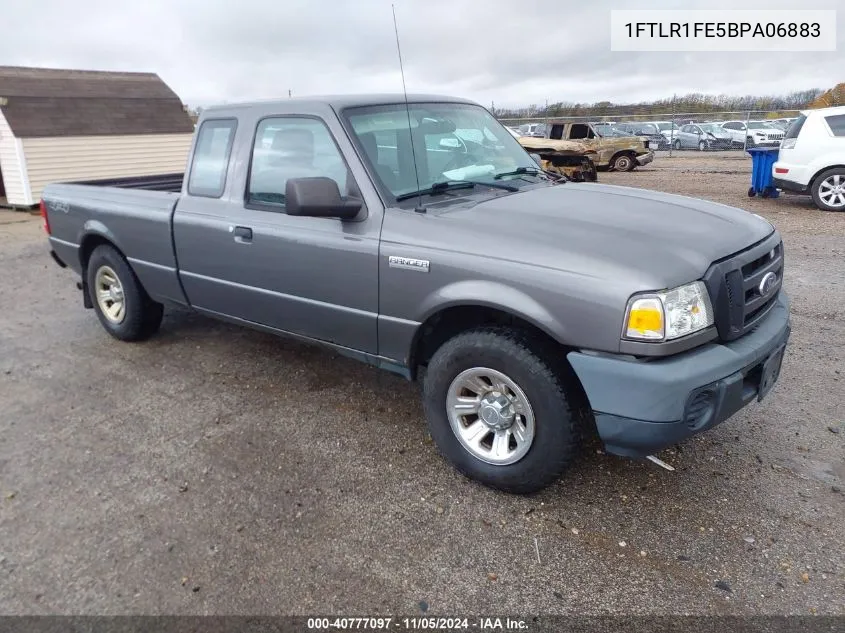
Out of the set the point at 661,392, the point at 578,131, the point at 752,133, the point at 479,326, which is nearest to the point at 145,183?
the point at 479,326

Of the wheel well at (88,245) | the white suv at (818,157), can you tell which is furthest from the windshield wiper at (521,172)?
the white suv at (818,157)

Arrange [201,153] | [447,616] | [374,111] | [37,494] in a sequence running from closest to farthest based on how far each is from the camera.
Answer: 1. [447,616]
2. [37,494]
3. [374,111]
4. [201,153]

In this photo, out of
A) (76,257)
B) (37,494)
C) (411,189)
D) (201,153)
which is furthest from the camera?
(76,257)

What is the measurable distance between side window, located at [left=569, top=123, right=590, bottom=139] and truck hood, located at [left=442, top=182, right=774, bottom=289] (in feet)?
54.0

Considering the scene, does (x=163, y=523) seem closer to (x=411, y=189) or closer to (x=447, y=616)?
(x=447, y=616)

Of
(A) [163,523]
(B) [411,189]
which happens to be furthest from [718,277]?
(A) [163,523]

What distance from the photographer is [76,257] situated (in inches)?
218

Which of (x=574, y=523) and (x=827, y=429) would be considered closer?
(x=574, y=523)

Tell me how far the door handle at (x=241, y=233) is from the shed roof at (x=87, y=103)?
12315 millimetres

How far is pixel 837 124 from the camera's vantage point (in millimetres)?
10977

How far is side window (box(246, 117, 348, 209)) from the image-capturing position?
3637 mm

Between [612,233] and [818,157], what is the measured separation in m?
10.3

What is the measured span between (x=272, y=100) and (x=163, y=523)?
8.33 ft

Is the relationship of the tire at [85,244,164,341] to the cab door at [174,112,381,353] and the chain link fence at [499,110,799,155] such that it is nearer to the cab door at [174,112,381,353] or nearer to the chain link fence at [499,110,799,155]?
the cab door at [174,112,381,353]
